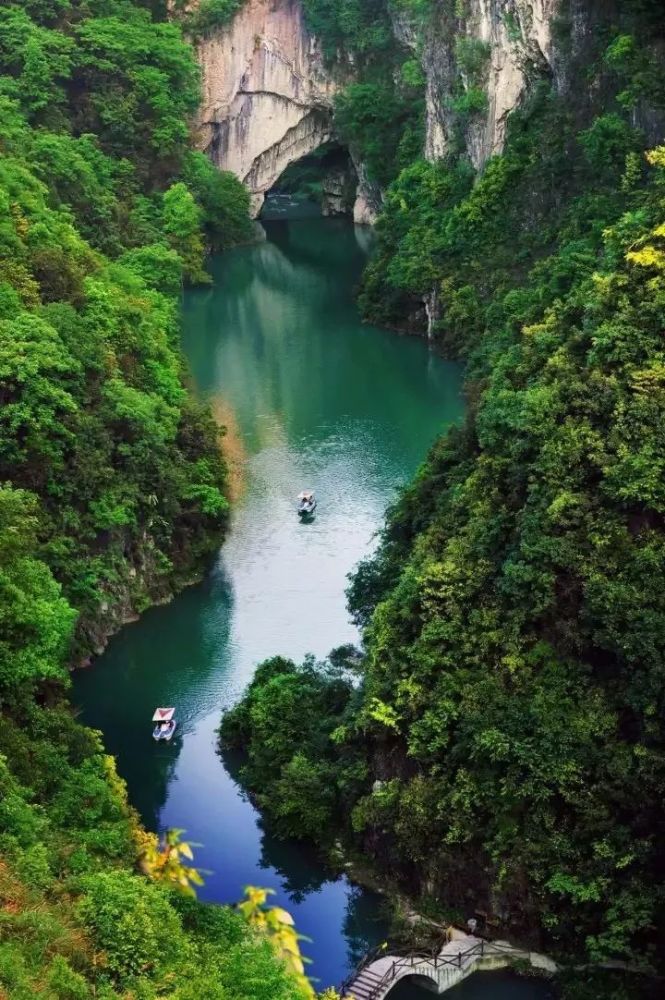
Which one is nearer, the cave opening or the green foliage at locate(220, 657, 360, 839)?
the green foliage at locate(220, 657, 360, 839)

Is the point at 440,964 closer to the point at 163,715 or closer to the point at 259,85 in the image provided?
the point at 163,715

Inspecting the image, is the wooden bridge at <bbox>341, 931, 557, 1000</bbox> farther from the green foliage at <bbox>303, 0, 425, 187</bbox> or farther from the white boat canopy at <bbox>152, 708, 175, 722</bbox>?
the green foliage at <bbox>303, 0, 425, 187</bbox>

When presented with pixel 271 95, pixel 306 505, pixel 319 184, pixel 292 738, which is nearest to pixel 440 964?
pixel 292 738

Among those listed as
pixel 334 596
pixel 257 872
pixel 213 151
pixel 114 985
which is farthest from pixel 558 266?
pixel 213 151

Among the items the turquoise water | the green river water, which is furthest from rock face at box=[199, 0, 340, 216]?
the turquoise water

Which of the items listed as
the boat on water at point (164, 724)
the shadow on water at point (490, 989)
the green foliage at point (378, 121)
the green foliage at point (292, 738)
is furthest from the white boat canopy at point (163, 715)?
the green foliage at point (378, 121)
